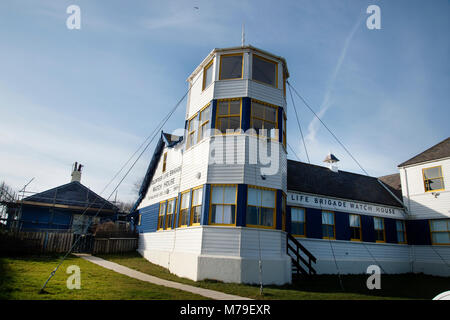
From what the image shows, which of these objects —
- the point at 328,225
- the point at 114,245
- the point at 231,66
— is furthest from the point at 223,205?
the point at 114,245

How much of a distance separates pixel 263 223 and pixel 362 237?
9.76 metres

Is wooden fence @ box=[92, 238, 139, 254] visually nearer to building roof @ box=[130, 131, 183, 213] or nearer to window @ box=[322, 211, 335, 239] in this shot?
building roof @ box=[130, 131, 183, 213]

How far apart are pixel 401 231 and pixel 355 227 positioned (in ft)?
15.3

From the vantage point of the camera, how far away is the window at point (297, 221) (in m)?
16.8

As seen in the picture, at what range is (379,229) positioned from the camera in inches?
789

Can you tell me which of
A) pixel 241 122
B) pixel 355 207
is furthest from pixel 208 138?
pixel 355 207

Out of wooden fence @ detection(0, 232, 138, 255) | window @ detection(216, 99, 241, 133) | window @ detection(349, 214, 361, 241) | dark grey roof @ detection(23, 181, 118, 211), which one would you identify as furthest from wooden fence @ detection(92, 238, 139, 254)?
window @ detection(349, 214, 361, 241)

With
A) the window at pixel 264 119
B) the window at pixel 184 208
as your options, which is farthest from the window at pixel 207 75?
the window at pixel 184 208

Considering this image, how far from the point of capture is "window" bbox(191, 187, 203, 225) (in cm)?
1313

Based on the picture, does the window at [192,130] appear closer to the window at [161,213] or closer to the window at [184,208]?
the window at [184,208]

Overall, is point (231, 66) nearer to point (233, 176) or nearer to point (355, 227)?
point (233, 176)

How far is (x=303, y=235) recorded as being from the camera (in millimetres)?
16922

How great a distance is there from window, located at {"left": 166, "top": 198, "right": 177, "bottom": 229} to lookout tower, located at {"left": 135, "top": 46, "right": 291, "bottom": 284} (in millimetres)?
243
